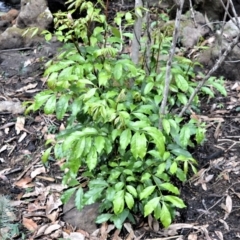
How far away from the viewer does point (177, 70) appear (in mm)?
3205

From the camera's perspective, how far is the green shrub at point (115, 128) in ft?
8.87

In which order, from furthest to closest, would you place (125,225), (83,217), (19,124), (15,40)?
(15,40) < (19,124) < (83,217) < (125,225)

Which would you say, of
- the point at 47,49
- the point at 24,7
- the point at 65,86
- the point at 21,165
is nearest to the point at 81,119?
the point at 65,86

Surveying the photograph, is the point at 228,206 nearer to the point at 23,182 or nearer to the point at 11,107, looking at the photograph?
the point at 23,182

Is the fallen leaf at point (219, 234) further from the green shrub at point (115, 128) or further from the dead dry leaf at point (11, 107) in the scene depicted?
the dead dry leaf at point (11, 107)

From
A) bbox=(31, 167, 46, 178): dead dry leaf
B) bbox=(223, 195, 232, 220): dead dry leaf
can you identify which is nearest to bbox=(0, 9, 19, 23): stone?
bbox=(31, 167, 46, 178): dead dry leaf

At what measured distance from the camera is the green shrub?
8.87 feet

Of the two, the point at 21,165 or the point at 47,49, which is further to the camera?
the point at 47,49

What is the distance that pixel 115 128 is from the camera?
2859 mm

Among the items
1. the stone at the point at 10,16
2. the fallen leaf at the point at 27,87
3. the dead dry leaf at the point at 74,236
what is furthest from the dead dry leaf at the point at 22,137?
the stone at the point at 10,16

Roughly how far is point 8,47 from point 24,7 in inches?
31.2

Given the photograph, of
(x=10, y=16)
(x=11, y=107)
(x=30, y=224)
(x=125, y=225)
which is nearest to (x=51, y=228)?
(x=30, y=224)

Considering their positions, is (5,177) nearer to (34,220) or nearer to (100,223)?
(34,220)

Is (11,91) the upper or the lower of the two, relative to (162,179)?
lower
